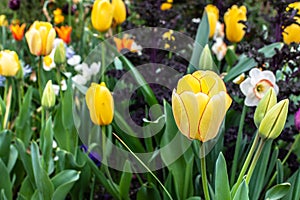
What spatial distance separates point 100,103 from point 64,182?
22cm

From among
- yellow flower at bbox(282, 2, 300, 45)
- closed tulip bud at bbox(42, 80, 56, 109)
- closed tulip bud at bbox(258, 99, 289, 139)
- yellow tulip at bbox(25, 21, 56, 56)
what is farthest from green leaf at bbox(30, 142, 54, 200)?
yellow flower at bbox(282, 2, 300, 45)

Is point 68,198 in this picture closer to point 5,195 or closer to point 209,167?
point 5,195

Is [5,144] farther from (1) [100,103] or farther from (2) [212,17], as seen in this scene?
(2) [212,17]

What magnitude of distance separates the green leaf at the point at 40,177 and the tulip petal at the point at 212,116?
17.8 inches

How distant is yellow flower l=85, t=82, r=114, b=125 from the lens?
96 cm

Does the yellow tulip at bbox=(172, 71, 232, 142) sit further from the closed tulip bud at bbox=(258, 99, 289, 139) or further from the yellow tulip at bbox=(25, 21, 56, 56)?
the yellow tulip at bbox=(25, 21, 56, 56)

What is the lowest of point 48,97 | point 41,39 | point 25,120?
point 25,120

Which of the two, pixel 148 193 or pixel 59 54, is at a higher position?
pixel 59 54

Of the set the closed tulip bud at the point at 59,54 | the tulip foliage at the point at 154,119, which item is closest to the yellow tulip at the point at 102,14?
the tulip foliage at the point at 154,119

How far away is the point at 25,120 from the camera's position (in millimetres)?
1335

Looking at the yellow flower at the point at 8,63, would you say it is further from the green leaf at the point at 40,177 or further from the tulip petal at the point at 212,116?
the tulip petal at the point at 212,116

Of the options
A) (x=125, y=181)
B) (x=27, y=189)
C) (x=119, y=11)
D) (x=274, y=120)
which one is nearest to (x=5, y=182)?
(x=27, y=189)

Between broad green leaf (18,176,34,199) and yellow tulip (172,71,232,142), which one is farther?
broad green leaf (18,176,34,199)

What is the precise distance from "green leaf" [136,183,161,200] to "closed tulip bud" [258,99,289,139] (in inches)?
16.7
